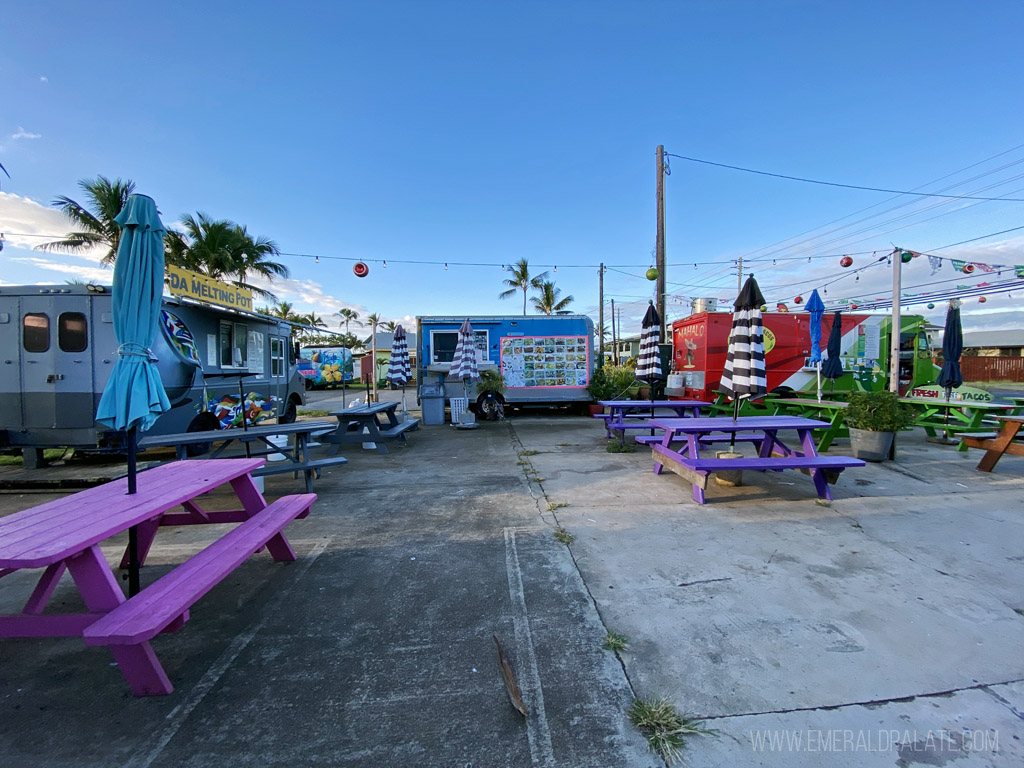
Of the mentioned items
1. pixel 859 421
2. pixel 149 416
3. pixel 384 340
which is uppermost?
pixel 384 340

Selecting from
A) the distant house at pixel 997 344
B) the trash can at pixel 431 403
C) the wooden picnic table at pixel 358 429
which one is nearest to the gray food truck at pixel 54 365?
the wooden picnic table at pixel 358 429

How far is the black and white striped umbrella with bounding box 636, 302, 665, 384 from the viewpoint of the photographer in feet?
31.6

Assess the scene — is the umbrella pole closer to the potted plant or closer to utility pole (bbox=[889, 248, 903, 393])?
the potted plant

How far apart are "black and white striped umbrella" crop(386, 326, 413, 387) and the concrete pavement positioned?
6.88m

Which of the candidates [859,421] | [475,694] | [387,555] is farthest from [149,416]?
[859,421]

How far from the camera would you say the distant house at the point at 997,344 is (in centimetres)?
4428

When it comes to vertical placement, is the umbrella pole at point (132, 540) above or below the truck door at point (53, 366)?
below

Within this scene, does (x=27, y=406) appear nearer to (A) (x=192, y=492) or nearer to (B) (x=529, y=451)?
(A) (x=192, y=492)

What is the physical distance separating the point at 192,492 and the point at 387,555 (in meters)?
1.54

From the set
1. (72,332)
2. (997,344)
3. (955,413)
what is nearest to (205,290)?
(72,332)

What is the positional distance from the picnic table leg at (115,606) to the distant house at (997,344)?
6025 centimetres

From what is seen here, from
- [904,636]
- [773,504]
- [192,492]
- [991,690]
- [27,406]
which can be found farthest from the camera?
[27,406]

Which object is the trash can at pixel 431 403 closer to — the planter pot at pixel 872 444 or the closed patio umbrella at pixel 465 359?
the closed patio umbrella at pixel 465 359

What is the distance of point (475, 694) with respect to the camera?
2176mm
